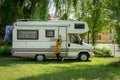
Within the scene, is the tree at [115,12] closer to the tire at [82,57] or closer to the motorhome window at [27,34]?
the tire at [82,57]

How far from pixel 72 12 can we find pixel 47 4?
3.16 metres

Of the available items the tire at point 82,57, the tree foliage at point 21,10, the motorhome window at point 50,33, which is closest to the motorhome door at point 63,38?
the motorhome window at point 50,33

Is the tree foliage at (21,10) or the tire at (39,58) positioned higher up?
the tree foliage at (21,10)

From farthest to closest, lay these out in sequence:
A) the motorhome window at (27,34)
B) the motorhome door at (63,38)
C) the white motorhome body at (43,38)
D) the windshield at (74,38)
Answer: the windshield at (74,38), the motorhome door at (63,38), the motorhome window at (27,34), the white motorhome body at (43,38)

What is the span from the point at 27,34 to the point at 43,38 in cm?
111

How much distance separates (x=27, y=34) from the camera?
23.4 metres

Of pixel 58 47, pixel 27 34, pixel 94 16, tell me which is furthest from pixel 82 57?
pixel 94 16

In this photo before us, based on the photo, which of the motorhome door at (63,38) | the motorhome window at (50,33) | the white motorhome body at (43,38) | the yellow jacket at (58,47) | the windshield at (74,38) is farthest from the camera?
the windshield at (74,38)

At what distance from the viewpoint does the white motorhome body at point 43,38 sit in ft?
75.9

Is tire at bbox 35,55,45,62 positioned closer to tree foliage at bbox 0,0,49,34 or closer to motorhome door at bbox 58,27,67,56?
motorhome door at bbox 58,27,67,56

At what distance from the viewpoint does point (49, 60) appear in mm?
24359

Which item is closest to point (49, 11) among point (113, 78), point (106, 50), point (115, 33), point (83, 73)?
point (106, 50)

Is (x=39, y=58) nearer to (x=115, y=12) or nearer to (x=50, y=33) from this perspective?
(x=50, y=33)

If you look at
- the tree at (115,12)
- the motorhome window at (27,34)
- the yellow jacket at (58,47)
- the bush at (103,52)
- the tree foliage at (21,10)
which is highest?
the tree foliage at (21,10)
